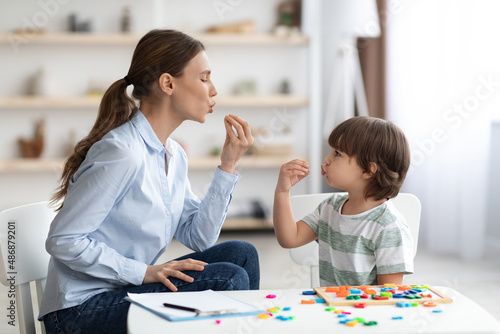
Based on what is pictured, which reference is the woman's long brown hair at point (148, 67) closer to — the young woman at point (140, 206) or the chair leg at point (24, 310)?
the young woman at point (140, 206)

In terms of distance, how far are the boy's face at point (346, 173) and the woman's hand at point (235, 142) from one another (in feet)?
0.75

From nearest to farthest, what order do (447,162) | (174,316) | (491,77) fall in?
(174,316)
(491,77)
(447,162)

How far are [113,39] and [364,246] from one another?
10.7 ft

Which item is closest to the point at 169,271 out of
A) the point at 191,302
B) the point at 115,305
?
the point at 115,305

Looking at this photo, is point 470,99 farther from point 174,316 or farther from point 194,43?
point 174,316

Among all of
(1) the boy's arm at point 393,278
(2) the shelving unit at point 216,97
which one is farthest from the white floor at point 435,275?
(1) the boy's arm at point 393,278

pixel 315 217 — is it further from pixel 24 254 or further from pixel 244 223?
pixel 244 223

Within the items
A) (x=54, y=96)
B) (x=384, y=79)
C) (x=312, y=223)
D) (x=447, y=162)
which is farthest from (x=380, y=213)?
(x=54, y=96)

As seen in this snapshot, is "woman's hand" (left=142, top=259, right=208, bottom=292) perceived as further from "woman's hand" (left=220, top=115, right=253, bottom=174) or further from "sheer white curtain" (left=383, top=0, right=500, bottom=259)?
"sheer white curtain" (left=383, top=0, right=500, bottom=259)

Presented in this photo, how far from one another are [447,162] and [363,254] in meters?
2.37

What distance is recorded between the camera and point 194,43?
166cm

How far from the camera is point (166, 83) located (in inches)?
64.2

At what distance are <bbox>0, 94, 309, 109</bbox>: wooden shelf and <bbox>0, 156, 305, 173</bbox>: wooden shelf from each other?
15.4 inches

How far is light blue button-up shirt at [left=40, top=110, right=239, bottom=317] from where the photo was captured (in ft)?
4.57
